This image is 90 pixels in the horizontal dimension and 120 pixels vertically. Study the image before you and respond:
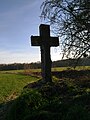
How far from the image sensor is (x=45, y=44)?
13203 mm

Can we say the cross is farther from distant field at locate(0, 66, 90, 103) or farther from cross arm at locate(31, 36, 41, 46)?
distant field at locate(0, 66, 90, 103)

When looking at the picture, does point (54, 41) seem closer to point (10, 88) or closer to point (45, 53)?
point (45, 53)

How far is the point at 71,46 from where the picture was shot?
13.2m

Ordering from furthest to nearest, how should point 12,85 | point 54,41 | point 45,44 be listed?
1. point 12,85
2. point 54,41
3. point 45,44

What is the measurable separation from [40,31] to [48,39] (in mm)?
480

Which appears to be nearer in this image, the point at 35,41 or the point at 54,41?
the point at 35,41

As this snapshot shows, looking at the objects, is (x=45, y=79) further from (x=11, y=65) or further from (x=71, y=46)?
(x=11, y=65)

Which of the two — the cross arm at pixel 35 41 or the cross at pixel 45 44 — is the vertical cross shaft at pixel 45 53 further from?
the cross arm at pixel 35 41

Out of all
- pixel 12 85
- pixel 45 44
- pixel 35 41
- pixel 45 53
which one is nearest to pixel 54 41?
pixel 45 44

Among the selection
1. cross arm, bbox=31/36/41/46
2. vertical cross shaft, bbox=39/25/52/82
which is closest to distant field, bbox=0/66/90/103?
vertical cross shaft, bbox=39/25/52/82

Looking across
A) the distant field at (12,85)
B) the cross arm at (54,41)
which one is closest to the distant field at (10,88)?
the distant field at (12,85)

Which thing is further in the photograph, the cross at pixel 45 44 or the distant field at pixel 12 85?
the distant field at pixel 12 85

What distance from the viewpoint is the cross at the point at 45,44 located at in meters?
13.0

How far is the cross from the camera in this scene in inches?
511
